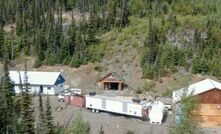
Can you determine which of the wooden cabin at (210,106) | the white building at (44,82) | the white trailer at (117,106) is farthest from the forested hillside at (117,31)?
the wooden cabin at (210,106)

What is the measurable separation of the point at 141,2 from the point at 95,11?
35.9ft

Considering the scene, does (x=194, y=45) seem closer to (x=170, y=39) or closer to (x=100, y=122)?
(x=170, y=39)

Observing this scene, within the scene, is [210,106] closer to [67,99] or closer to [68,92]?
[67,99]

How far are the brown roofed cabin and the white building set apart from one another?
Answer: 6.47m

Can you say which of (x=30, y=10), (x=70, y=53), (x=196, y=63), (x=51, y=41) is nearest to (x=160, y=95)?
(x=196, y=63)

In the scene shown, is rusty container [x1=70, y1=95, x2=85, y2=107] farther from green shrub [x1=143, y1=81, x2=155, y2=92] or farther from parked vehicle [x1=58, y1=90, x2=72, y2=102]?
green shrub [x1=143, y1=81, x2=155, y2=92]

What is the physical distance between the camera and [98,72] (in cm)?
8662

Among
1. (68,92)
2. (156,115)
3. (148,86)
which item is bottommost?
(156,115)

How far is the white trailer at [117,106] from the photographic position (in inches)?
2520

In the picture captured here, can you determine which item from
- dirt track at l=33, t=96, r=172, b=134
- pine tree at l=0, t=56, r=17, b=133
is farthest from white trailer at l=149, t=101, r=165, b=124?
pine tree at l=0, t=56, r=17, b=133

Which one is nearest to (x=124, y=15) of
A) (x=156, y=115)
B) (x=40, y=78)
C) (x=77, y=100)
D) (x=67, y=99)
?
(x=40, y=78)

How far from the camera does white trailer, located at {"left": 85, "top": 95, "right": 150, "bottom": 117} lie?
64000mm

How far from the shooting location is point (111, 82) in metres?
80.0

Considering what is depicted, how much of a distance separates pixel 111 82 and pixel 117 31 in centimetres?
2376
